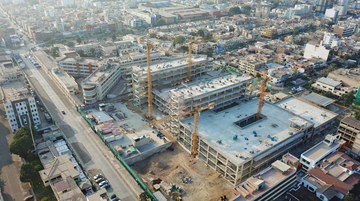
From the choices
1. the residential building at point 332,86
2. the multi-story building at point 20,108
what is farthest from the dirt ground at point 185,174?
the residential building at point 332,86

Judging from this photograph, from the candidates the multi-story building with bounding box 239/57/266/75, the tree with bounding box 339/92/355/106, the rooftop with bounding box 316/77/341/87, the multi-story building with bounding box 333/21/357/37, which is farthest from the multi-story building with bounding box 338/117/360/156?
the multi-story building with bounding box 333/21/357/37

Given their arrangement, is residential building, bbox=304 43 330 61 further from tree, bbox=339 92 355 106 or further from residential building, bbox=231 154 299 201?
residential building, bbox=231 154 299 201

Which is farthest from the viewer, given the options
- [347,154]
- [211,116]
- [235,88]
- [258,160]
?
[235,88]

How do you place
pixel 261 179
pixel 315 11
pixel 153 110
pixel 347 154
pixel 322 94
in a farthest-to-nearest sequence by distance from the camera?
pixel 315 11
pixel 322 94
pixel 153 110
pixel 347 154
pixel 261 179

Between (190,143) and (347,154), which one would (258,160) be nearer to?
(190,143)

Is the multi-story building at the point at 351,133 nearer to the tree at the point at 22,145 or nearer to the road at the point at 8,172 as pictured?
the road at the point at 8,172

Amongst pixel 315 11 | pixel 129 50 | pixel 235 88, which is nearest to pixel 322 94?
pixel 235 88
